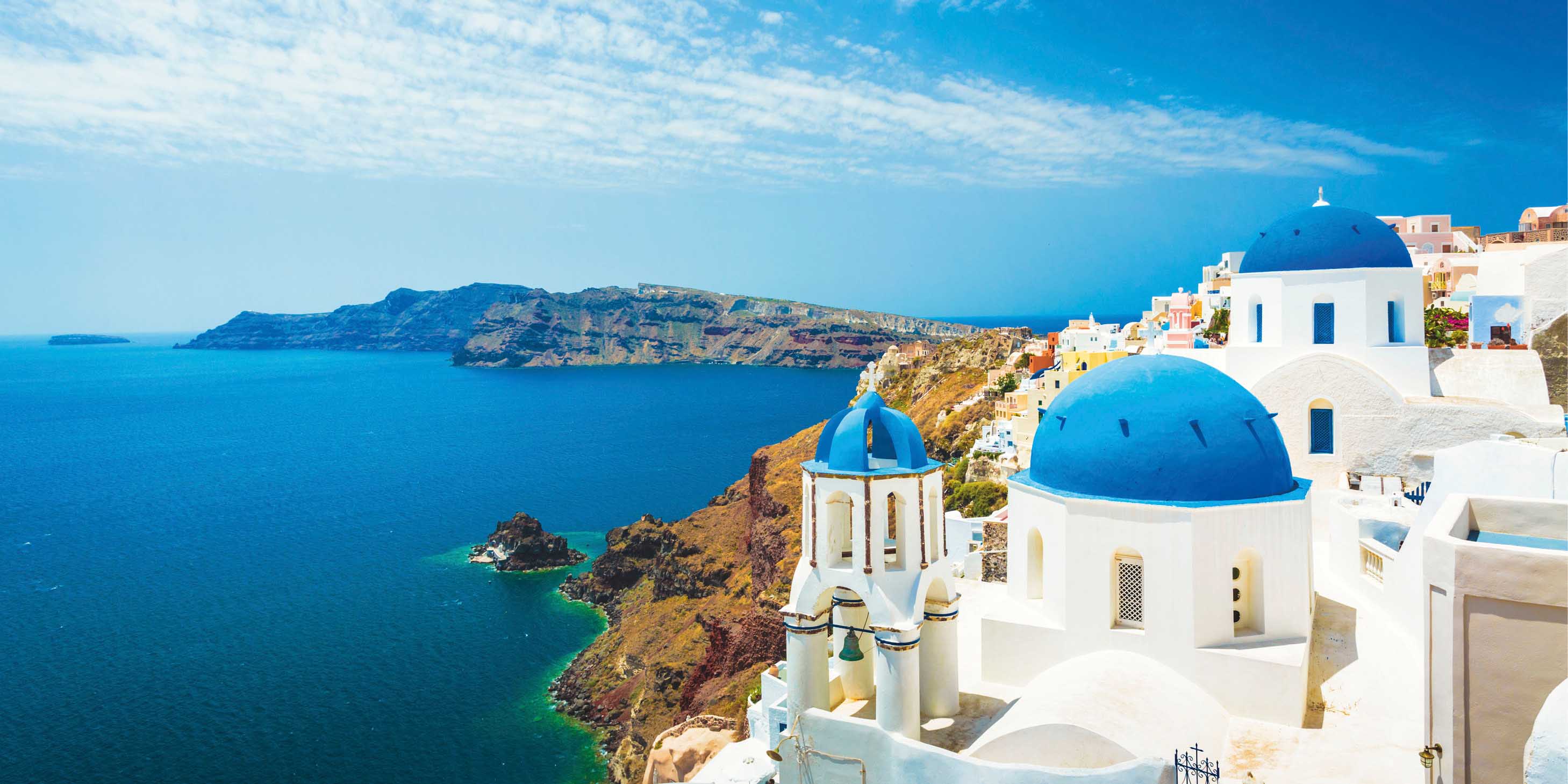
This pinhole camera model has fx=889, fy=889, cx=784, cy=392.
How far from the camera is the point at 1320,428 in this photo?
1936 centimetres

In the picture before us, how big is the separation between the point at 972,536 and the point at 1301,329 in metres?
8.55

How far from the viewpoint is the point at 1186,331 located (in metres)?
36.0

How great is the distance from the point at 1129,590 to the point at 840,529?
4.09m

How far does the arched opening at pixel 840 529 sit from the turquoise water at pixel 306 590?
21.7m

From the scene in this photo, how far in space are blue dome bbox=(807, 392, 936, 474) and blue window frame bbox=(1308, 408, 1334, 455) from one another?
39.6ft

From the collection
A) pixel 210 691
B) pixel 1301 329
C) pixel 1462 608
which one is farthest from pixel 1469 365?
pixel 210 691

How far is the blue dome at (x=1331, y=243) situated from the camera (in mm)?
18922

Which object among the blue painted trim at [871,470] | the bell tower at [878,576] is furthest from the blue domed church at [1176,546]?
the blue painted trim at [871,470]

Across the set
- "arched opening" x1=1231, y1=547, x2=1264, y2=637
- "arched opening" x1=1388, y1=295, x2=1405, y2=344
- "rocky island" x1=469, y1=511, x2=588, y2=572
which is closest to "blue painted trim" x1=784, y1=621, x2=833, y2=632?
"arched opening" x1=1231, y1=547, x2=1264, y2=637

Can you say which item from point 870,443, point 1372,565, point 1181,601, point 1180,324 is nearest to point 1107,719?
point 1181,601

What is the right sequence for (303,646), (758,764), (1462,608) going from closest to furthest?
1. (1462,608)
2. (758,764)
3. (303,646)

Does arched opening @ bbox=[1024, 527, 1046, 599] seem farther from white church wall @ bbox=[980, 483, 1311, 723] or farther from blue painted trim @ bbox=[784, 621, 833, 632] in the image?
blue painted trim @ bbox=[784, 621, 833, 632]

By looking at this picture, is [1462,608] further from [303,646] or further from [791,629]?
[303,646]

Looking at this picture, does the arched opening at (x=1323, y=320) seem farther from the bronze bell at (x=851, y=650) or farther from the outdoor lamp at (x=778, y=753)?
the outdoor lamp at (x=778, y=753)
